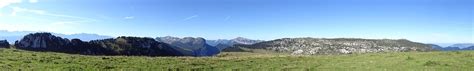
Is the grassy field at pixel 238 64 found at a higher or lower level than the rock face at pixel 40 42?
lower

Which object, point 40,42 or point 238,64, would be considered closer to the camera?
point 238,64

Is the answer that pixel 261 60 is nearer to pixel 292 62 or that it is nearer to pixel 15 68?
pixel 292 62

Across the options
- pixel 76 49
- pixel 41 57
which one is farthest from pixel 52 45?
pixel 41 57

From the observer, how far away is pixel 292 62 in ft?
135

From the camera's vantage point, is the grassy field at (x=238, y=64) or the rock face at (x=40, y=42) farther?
the rock face at (x=40, y=42)

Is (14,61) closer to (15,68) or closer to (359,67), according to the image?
(15,68)

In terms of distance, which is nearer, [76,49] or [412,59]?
[412,59]

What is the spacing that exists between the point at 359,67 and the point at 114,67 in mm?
16991

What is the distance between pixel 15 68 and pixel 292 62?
65.8ft

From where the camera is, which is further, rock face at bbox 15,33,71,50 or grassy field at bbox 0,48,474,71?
rock face at bbox 15,33,71,50

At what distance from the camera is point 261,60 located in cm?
4241

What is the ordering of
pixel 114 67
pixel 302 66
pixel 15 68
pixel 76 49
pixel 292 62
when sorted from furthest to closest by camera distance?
pixel 76 49, pixel 292 62, pixel 302 66, pixel 114 67, pixel 15 68

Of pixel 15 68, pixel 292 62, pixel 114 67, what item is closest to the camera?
pixel 15 68

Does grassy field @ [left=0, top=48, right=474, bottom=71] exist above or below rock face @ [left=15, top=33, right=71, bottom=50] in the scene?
below
